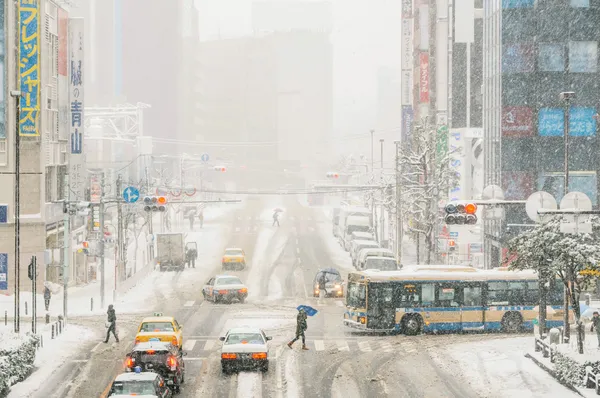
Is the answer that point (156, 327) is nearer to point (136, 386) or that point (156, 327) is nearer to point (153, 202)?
point (136, 386)

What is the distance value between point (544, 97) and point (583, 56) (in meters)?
3.77

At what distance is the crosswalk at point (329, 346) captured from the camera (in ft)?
125

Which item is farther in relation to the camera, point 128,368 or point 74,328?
point 74,328

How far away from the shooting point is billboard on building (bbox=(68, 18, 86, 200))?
222ft

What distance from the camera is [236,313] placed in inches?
1983

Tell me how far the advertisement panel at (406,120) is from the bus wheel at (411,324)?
67779 millimetres

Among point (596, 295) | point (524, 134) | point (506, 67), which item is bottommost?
point (596, 295)

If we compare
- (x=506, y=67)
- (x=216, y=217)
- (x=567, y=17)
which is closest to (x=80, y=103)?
(x=506, y=67)

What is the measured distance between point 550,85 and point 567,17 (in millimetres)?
4650

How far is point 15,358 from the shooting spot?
3111cm

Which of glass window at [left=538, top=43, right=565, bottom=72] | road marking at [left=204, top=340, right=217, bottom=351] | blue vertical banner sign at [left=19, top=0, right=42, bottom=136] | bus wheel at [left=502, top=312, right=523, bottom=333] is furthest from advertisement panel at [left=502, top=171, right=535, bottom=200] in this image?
road marking at [left=204, top=340, right=217, bottom=351]

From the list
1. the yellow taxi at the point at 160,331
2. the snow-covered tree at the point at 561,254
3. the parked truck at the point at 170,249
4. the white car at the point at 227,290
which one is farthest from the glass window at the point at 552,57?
the yellow taxi at the point at 160,331

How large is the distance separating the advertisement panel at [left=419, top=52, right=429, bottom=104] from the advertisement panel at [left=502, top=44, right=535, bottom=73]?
102ft

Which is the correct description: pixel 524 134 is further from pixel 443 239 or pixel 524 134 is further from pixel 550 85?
pixel 443 239
